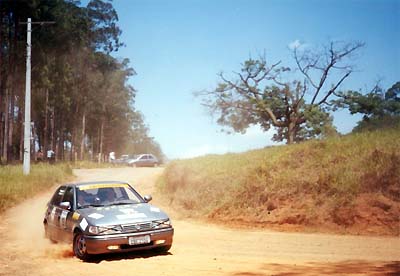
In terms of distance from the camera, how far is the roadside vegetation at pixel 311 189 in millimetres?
13727

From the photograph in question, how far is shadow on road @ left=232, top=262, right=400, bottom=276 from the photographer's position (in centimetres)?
768

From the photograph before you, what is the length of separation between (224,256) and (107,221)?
266 cm

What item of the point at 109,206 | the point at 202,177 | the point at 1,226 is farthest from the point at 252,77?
the point at 109,206

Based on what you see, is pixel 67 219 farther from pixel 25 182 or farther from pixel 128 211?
pixel 25 182

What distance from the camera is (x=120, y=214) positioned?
9102mm

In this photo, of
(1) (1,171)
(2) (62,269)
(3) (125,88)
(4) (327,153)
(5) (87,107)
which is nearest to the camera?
(2) (62,269)

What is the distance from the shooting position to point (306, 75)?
1283 inches

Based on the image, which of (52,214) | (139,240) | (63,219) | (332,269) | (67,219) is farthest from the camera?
(52,214)

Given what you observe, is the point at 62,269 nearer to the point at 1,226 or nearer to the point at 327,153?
the point at 1,226

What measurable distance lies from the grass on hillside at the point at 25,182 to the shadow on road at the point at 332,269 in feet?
40.6

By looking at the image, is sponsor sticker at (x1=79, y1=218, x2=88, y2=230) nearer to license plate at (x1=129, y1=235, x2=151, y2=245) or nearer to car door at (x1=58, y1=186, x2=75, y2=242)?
car door at (x1=58, y1=186, x2=75, y2=242)

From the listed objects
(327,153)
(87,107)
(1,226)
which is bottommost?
(1,226)

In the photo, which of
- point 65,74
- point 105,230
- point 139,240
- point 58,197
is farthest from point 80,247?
point 65,74

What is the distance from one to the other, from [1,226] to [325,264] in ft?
36.0
